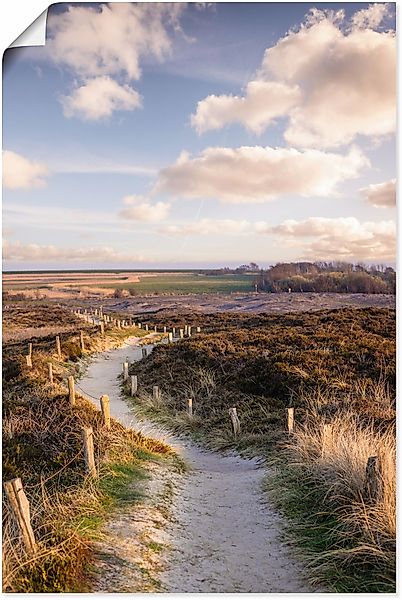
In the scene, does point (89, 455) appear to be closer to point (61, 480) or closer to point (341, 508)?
point (61, 480)

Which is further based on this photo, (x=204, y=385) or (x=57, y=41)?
(x=204, y=385)

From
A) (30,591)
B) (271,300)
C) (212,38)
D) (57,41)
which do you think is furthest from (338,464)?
(271,300)

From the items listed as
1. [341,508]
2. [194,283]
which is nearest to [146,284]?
[194,283]

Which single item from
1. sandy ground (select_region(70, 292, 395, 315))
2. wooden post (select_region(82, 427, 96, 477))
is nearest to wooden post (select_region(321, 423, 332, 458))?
wooden post (select_region(82, 427, 96, 477))

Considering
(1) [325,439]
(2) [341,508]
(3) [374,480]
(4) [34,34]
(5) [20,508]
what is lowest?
(2) [341,508]

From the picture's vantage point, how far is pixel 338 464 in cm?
445

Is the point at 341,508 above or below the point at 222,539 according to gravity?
above

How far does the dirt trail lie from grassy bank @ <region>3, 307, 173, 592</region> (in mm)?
249

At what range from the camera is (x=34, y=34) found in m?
3.15

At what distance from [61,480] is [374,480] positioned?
2.76m

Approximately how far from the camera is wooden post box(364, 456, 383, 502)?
3645 millimetres

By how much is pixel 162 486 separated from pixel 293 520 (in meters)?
1.39

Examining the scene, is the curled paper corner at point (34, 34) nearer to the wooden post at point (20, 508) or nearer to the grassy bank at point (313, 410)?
the wooden post at point (20, 508)

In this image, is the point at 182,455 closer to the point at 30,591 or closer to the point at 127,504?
the point at 127,504
